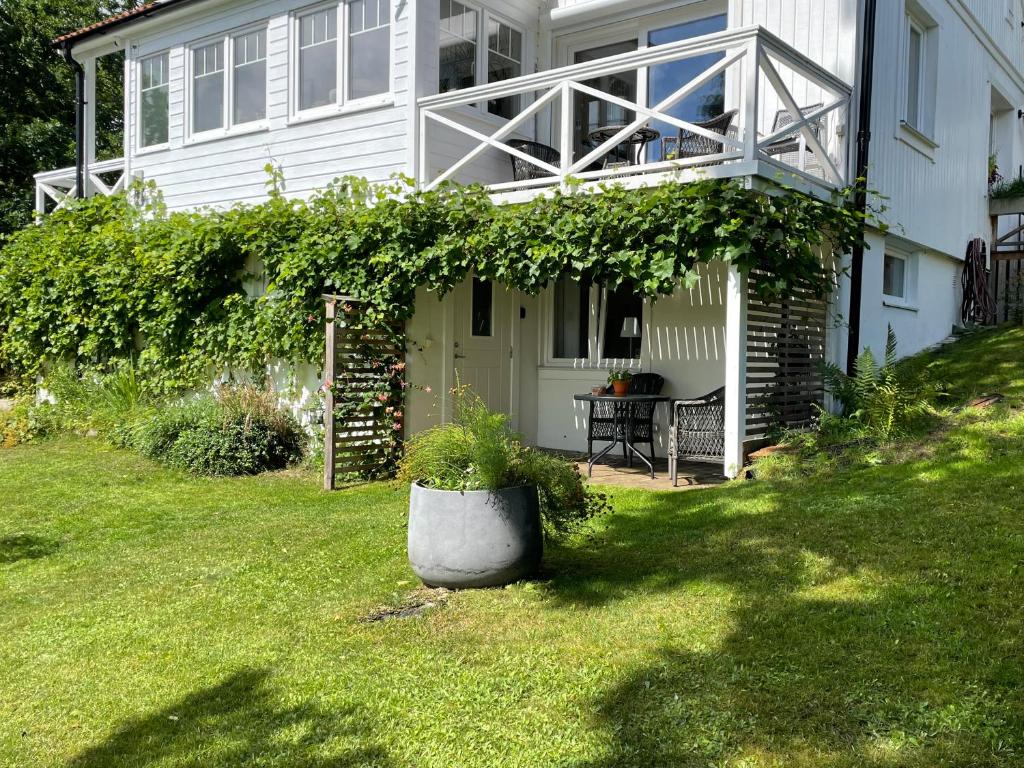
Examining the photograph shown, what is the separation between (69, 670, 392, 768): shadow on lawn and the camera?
297 cm

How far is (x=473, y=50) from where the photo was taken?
9.94 meters

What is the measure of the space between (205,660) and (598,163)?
7655 millimetres

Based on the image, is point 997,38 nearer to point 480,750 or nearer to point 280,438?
point 280,438

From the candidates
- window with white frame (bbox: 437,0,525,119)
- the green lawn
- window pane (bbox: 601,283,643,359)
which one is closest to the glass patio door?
window with white frame (bbox: 437,0,525,119)

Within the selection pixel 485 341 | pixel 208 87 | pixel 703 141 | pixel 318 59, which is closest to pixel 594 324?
pixel 485 341

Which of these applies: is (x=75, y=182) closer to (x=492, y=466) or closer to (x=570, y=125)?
(x=570, y=125)

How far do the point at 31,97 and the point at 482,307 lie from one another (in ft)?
62.0

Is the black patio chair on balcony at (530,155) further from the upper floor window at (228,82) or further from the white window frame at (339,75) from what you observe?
the upper floor window at (228,82)

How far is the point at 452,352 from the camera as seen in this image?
377 inches

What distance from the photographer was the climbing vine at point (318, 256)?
22.9 feet

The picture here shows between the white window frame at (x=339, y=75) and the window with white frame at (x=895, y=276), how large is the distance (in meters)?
6.09

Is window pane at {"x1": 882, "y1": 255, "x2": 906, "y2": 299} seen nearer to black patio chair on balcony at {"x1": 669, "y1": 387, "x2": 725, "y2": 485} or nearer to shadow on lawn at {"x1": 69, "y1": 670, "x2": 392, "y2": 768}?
black patio chair on balcony at {"x1": 669, "y1": 387, "x2": 725, "y2": 485}

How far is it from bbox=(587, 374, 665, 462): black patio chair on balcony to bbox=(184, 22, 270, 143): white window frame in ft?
18.2

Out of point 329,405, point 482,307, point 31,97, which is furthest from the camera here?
point 31,97
